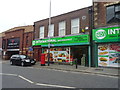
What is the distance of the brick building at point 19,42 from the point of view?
23.1 meters

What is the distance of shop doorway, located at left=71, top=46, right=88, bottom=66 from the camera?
14633mm

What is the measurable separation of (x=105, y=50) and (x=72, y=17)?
640 cm

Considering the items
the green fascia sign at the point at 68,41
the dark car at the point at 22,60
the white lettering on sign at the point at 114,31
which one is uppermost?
the white lettering on sign at the point at 114,31

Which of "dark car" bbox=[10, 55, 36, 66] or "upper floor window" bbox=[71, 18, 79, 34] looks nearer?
"dark car" bbox=[10, 55, 36, 66]

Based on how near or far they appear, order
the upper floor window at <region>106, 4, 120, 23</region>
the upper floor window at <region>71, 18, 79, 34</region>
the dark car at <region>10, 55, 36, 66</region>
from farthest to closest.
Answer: the upper floor window at <region>71, 18, 79, 34</region>, the dark car at <region>10, 55, 36, 66</region>, the upper floor window at <region>106, 4, 120, 23</region>

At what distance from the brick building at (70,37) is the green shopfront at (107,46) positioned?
0.97 metres

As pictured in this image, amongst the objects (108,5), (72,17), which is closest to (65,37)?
(72,17)

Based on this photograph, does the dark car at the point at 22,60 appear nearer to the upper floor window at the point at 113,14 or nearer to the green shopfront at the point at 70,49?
the green shopfront at the point at 70,49

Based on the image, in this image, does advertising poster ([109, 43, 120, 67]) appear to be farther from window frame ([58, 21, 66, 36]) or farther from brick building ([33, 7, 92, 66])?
window frame ([58, 21, 66, 36])

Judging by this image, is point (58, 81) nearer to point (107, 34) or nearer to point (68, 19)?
point (107, 34)

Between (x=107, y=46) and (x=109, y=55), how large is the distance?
3.32 ft

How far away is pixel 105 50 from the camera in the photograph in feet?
43.5

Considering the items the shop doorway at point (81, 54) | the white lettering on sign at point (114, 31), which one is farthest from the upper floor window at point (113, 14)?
the shop doorway at point (81, 54)

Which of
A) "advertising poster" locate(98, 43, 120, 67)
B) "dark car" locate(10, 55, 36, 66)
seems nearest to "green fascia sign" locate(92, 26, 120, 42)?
"advertising poster" locate(98, 43, 120, 67)
